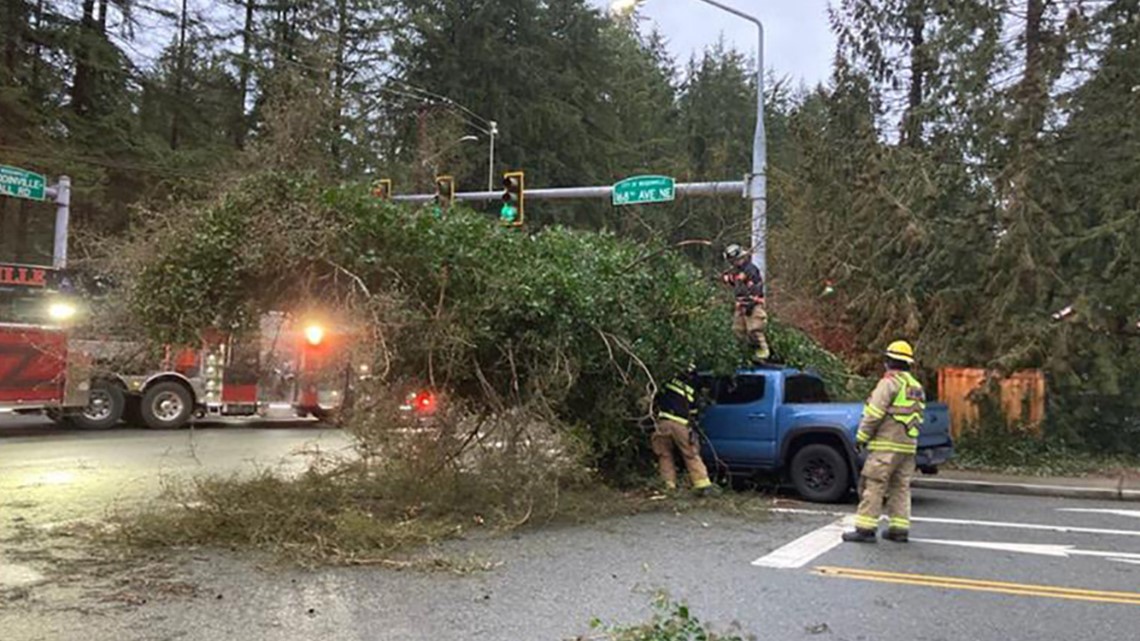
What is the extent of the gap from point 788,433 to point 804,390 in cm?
98

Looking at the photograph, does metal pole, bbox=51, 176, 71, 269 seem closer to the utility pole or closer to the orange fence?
the utility pole

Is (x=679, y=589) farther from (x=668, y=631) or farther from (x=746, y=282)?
(x=746, y=282)

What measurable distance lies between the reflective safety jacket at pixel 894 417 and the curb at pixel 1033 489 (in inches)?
204

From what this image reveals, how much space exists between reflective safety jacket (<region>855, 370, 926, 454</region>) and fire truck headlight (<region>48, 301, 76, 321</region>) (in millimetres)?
13261

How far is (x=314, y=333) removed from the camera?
9445mm

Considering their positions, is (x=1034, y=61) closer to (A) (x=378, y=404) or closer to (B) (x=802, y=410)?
(B) (x=802, y=410)

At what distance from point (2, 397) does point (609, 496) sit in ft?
36.5

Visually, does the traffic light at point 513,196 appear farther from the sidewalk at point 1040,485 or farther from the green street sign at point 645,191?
the sidewalk at point 1040,485

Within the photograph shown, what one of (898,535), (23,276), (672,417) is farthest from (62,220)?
(898,535)

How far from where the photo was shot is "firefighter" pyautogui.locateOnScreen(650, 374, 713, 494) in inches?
408

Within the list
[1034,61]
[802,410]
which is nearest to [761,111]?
[1034,61]

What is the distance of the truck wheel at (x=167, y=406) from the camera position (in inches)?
701

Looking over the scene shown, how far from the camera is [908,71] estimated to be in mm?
22062

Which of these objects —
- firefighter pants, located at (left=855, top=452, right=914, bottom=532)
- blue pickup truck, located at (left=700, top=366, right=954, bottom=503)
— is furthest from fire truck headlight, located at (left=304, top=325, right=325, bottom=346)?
firefighter pants, located at (left=855, top=452, right=914, bottom=532)
